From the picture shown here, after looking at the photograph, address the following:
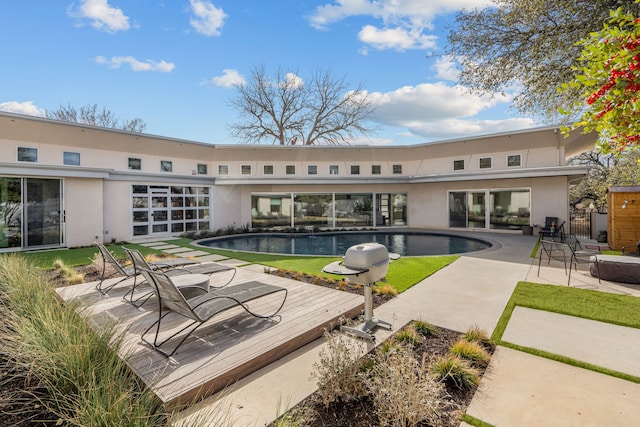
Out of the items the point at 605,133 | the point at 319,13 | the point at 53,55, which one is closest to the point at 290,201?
the point at 319,13

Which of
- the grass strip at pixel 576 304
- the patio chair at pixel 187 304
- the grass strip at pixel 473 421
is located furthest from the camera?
the grass strip at pixel 576 304

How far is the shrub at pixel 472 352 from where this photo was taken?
336 cm

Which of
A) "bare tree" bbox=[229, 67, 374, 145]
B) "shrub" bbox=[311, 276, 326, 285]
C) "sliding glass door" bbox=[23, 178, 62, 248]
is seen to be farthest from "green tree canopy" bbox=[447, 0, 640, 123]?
"bare tree" bbox=[229, 67, 374, 145]

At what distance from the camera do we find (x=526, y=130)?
15.0 metres

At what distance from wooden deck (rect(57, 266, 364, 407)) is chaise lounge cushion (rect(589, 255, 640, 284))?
5.85 meters

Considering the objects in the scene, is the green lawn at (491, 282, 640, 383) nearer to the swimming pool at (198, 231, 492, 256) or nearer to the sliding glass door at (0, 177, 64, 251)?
the swimming pool at (198, 231, 492, 256)

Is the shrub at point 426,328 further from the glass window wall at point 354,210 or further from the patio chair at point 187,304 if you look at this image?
the glass window wall at point 354,210

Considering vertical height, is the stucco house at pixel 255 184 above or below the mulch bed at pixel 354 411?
above

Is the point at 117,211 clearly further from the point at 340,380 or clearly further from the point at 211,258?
the point at 340,380

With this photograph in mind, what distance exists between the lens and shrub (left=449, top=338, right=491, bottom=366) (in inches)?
132

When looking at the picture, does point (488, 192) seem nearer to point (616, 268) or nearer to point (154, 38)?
point (616, 268)

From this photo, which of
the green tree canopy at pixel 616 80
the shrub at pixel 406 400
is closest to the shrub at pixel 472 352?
the shrub at pixel 406 400

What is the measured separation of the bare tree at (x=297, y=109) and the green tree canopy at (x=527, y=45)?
61.2 ft

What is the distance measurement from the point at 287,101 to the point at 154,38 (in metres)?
16.3
